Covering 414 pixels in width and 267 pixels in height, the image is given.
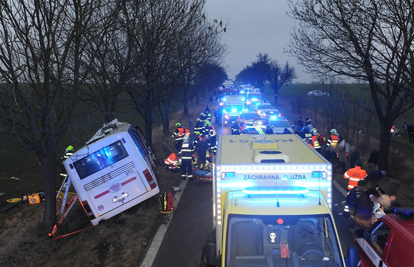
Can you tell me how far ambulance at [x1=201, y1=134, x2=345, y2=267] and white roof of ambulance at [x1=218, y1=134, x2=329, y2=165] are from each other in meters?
0.09

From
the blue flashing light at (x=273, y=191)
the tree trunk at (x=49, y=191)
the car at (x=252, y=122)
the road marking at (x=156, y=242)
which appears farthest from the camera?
the car at (x=252, y=122)

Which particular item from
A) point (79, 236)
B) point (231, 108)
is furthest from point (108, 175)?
point (231, 108)

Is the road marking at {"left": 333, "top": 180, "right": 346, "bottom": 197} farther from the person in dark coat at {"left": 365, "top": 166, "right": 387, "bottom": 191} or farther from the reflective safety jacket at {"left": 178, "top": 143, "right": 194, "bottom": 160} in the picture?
the reflective safety jacket at {"left": 178, "top": 143, "right": 194, "bottom": 160}

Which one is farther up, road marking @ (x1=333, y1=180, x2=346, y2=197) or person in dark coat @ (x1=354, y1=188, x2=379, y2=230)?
person in dark coat @ (x1=354, y1=188, x2=379, y2=230)

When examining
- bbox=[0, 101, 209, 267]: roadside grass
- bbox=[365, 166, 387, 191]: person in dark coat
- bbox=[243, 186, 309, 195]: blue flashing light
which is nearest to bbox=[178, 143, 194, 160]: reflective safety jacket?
bbox=[0, 101, 209, 267]: roadside grass

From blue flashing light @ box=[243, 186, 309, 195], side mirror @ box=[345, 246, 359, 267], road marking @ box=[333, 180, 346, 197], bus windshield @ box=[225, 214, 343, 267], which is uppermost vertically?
blue flashing light @ box=[243, 186, 309, 195]

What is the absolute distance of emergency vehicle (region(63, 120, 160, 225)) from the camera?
8.87 m

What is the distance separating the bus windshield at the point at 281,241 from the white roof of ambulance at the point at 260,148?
1.38m

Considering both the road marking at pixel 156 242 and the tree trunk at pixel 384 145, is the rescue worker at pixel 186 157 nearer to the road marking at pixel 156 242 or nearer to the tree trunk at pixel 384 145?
the road marking at pixel 156 242

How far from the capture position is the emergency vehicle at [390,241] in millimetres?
4145

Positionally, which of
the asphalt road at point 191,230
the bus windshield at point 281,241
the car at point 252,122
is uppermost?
the bus windshield at point 281,241

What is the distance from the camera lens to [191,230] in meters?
8.68

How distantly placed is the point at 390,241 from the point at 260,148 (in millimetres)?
2658

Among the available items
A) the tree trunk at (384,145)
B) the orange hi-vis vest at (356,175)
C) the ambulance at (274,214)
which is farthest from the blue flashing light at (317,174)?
the tree trunk at (384,145)
